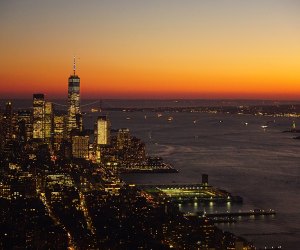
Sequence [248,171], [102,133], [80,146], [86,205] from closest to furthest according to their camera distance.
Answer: [86,205] < [248,171] < [80,146] < [102,133]

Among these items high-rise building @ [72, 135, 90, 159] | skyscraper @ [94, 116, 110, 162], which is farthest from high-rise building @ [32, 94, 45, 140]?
high-rise building @ [72, 135, 90, 159]

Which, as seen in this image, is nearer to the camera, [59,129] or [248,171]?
[248,171]

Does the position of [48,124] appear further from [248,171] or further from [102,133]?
[248,171]

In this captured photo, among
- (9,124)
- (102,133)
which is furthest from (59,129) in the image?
(9,124)

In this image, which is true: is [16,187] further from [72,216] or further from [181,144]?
[181,144]

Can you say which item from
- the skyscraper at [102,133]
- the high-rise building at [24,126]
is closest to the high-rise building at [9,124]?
the high-rise building at [24,126]

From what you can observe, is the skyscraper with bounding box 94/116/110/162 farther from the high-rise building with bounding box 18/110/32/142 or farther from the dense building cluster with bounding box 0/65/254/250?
the high-rise building with bounding box 18/110/32/142
